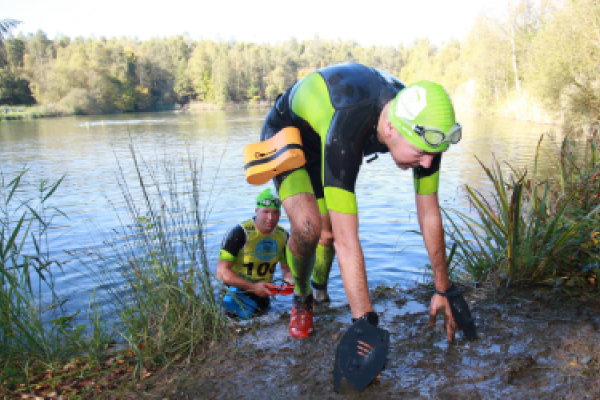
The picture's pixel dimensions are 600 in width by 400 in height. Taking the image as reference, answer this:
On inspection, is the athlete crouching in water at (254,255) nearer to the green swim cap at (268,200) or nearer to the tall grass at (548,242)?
the green swim cap at (268,200)

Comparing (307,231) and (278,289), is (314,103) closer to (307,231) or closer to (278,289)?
(307,231)

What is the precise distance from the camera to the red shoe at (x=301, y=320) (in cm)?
347

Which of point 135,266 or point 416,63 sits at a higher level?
point 416,63

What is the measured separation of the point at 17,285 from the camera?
3215mm

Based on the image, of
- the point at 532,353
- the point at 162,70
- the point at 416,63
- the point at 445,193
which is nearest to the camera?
the point at 532,353

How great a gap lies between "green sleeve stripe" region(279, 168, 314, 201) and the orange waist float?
78 millimetres

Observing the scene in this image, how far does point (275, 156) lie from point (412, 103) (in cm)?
111

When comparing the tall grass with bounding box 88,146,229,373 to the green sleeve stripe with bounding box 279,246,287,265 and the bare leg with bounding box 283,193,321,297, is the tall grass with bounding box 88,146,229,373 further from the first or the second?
the green sleeve stripe with bounding box 279,246,287,265

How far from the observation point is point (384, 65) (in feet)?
436

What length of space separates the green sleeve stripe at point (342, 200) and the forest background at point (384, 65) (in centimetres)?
756

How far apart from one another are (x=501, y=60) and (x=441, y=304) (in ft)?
157

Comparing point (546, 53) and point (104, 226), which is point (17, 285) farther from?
point (546, 53)

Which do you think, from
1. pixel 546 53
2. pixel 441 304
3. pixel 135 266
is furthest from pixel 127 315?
pixel 546 53

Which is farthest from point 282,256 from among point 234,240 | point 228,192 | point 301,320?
point 228,192
